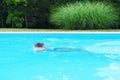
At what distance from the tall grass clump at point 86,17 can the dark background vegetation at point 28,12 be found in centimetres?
150

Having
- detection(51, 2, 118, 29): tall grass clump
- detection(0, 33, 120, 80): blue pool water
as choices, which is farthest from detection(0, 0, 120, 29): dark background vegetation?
detection(0, 33, 120, 80): blue pool water

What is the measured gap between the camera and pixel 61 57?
818cm

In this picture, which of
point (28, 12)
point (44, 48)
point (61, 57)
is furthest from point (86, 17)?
point (61, 57)

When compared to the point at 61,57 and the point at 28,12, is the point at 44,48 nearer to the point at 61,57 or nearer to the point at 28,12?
the point at 61,57

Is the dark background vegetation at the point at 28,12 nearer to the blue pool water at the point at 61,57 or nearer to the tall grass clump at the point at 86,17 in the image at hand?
the tall grass clump at the point at 86,17

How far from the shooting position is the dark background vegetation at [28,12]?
14.9 metres

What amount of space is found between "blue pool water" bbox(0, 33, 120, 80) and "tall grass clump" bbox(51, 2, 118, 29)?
188cm

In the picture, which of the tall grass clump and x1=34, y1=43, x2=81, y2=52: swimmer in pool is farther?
the tall grass clump

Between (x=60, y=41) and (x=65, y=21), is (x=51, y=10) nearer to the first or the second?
(x=65, y=21)

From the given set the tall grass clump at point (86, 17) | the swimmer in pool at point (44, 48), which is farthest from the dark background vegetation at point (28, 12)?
the swimmer in pool at point (44, 48)

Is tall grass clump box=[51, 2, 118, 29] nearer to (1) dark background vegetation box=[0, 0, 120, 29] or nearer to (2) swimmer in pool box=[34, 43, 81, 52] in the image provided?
(1) dark background vegetation box=[0, 0, 120, 29]

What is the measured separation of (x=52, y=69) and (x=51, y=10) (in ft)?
28.7

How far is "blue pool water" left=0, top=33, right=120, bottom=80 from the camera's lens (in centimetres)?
623

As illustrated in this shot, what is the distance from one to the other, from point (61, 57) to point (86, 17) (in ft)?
16.6
